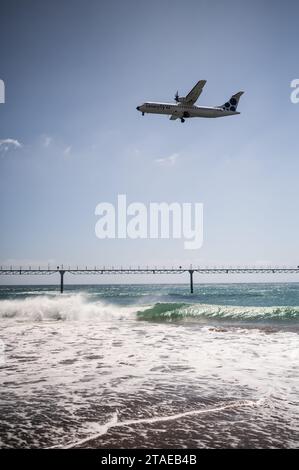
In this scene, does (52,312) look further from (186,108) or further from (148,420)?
(186,108)

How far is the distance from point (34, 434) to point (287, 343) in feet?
37.5

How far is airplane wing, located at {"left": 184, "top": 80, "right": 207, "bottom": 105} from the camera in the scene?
35.8 meters

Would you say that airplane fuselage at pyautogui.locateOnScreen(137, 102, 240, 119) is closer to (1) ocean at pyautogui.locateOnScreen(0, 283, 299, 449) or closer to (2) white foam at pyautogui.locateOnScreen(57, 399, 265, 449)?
(1) ocean at pyautogui.locateOnScreen(0, 283, 299, 449)

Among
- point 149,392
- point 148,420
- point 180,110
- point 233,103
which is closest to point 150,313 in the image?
point 149,392

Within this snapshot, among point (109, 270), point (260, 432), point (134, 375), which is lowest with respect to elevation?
point (109, 270)

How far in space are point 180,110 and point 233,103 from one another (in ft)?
36.1

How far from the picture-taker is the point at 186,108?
37.0 m

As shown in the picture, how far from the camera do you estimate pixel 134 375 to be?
8.69 m

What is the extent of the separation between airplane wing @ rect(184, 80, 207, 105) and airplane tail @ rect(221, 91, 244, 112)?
4.65 m

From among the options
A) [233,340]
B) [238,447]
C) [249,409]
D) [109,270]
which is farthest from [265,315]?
[109,270]

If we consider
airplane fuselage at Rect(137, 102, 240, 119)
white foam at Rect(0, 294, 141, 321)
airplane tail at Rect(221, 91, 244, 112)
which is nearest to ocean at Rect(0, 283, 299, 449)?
white foam at Rect(0, 294, 141, 321)

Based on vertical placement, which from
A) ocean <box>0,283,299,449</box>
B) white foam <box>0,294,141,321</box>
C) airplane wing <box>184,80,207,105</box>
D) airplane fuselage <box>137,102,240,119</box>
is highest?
airplane wing <box>184,80,207,105</box>

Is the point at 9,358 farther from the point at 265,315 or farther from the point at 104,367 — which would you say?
the point at 265,315

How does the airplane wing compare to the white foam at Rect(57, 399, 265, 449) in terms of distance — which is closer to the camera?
the white foam at Rect(57, 399, 265, 449)
